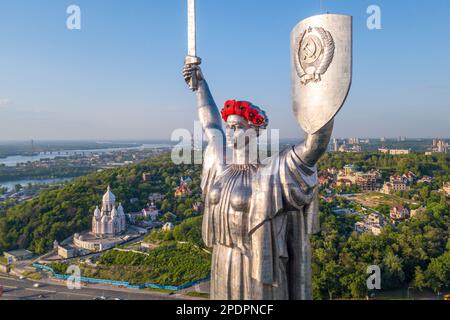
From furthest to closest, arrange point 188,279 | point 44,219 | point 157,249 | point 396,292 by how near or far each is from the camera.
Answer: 1. point 44,219
2. point 157,249
3. point 188,279
4. point 396,292

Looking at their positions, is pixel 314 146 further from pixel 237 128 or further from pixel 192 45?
pixel 192 45

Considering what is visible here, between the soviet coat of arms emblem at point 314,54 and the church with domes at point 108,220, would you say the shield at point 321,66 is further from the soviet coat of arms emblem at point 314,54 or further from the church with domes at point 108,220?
the church with domes at point 108,220

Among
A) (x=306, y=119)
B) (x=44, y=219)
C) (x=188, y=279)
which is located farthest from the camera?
(x=44, y=219)

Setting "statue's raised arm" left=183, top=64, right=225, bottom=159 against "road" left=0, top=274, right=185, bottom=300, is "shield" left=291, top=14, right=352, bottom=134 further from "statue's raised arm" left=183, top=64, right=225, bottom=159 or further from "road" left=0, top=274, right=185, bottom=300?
"road" left=0, top=274, right=185, bottom=300

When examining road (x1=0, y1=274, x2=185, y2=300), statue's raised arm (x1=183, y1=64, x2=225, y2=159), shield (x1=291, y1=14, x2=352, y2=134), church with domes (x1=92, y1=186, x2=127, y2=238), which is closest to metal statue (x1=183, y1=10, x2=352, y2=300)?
shield (x1=291, y1=14, x2=352, y2=134)

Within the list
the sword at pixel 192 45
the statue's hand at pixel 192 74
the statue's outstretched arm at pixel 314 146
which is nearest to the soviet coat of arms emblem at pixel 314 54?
the statue's outstretched arm at pixel 314 146
